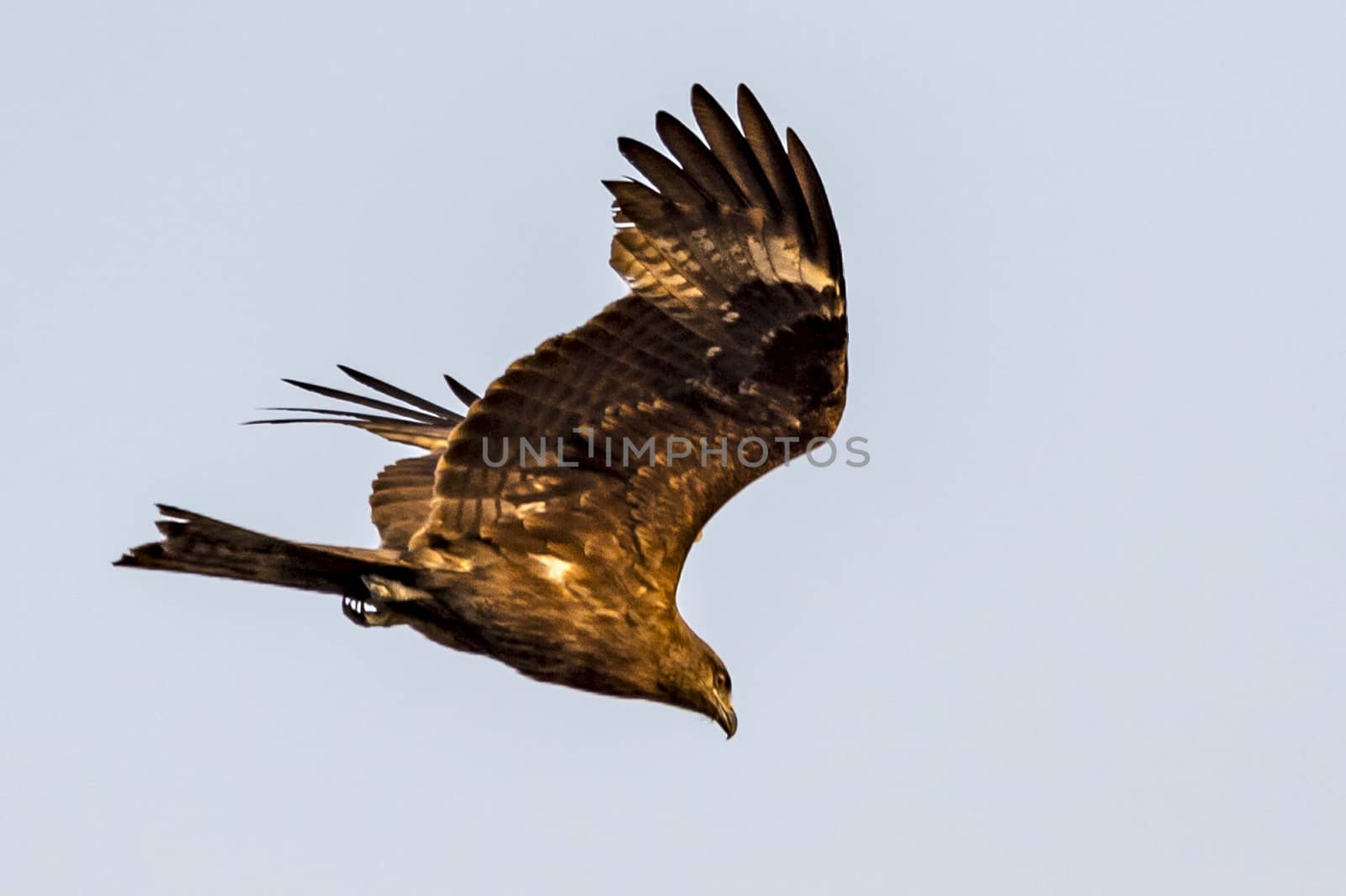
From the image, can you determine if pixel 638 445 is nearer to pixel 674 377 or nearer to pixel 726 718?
pixel 674 377

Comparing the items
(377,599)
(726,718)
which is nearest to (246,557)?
(377,599)

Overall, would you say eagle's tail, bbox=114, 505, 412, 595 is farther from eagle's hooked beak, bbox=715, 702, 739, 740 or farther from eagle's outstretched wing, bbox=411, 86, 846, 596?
eagle's hooked beak, bbox=715, 702, 739, 740

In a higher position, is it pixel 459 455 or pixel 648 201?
pixel 648 201

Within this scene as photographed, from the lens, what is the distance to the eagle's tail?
856 cm

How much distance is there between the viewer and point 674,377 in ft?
28.2

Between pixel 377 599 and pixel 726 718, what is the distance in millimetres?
1497

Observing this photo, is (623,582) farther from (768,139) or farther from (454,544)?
(768,139)

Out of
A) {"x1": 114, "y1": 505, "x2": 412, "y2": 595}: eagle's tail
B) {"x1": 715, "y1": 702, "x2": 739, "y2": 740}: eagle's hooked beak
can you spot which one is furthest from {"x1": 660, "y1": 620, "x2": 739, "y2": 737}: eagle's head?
{"x1": 114, "y1": 505, "x2": 412, "y2": 595}: eagle's tail

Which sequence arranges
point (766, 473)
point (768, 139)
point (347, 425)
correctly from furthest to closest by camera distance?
1. point (347, 425)
2. point (766, 473)
3. point (768, 139)

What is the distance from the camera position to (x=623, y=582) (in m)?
9.03

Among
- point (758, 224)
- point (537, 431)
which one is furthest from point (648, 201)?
point (537, 431)

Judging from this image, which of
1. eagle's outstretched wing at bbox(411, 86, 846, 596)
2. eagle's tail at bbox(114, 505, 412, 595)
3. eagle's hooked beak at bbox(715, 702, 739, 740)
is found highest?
eagle's outstretched wing at bbox(411, 86, 846, 596)

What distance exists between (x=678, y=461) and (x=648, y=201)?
1060 mm

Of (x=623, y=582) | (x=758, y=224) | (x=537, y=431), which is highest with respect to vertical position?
(x=758, y=224)
